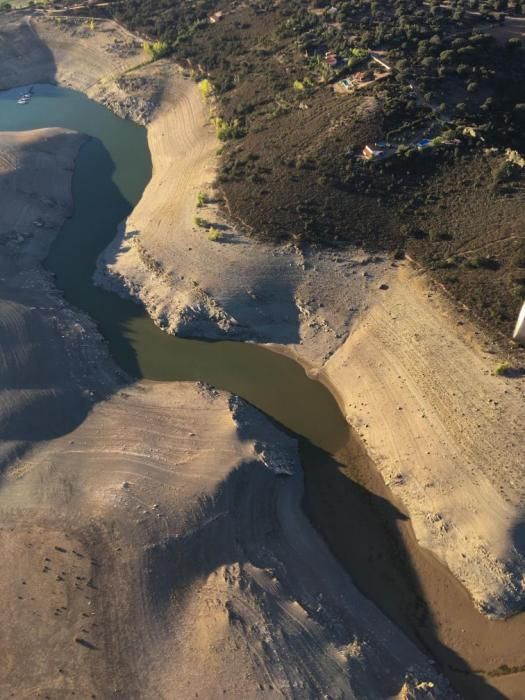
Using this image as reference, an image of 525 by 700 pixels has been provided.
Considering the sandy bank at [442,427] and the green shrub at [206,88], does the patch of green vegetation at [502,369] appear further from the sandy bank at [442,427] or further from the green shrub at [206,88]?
the green shrub at [206,88]

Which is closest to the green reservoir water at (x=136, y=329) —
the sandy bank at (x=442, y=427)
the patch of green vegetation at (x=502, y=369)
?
the sandy bank at (x=442, y=427)

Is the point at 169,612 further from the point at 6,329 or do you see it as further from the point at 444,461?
the point at 6,329

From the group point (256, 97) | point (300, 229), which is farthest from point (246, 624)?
point (256, 97)

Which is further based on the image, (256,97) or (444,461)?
(256,97)

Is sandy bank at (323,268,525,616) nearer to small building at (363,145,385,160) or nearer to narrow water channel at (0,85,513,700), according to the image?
narrow water channel at (0,85,513,700)

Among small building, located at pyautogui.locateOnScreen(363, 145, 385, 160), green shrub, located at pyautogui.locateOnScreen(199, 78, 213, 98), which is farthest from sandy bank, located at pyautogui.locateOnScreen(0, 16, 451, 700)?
green shrub, located at pyautogui.locateOnScreen(199, 78, 213, 98)
